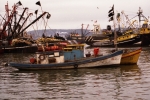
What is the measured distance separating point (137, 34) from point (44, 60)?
1896 inches

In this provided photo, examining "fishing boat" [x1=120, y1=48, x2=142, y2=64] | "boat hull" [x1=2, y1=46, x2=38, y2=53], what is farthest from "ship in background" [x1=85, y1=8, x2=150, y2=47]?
"fishing boat" [x1=120, y1=48, x2=142, y2=64]

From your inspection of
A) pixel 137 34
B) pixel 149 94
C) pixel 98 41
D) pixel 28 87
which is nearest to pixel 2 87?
pixel 28 87

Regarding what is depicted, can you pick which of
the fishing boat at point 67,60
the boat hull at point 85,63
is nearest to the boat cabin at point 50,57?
the fishing boat at point 67,60

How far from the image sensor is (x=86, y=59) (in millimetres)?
28266

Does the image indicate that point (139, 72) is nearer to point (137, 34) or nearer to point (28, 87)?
point (28, 87)

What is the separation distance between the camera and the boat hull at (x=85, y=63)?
2777 centimetres

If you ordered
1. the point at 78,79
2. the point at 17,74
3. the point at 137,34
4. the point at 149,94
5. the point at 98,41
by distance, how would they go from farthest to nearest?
the point at 98,41 < the point at 137,34 < the point at 17,74 < the point at 78,79 < the point at 149,94

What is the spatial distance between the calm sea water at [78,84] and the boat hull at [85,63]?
21.7 inches

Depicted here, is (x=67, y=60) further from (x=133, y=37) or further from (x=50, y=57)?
(x=133, y=37)

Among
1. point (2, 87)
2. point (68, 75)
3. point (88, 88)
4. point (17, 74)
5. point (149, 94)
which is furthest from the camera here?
point (17, 74)

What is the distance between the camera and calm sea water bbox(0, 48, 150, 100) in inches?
663

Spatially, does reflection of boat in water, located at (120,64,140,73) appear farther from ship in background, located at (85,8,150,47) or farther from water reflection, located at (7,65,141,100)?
ship in background, located at (85,8,150,47)

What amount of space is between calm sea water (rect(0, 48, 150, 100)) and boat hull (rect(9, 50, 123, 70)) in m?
0.55

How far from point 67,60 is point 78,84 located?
814cm
